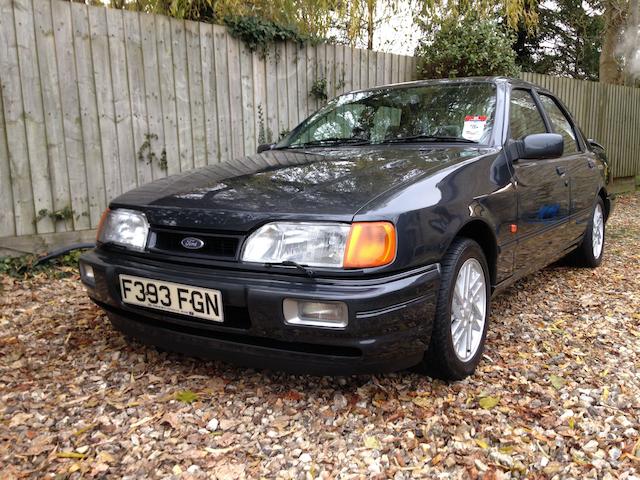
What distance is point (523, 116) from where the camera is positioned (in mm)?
3225

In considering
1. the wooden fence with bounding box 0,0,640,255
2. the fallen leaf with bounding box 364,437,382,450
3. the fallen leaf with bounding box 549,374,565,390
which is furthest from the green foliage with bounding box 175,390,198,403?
the wooden fence with bounding box 0,0,640,255

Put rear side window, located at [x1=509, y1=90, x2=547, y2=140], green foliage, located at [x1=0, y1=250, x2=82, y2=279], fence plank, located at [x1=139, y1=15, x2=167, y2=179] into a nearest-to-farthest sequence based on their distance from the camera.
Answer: rear side window, located at [x1=509, y1=90, x2=547, y2=140] < green foliage, located at [x1=0, y1=250, x2=82, y2=279] < fence plank, located at [x1=139, y1=15, x2=167, y2=179]

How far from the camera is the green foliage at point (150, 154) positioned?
459 centimetres

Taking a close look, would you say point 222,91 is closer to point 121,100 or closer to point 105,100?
point 121,100

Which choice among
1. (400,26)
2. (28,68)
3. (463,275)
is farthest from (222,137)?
(400,26)

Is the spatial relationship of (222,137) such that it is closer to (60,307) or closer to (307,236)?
(60,307)

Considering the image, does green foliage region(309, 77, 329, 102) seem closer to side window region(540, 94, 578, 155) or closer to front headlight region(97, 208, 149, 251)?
side window region(540, 94, 578, 155)

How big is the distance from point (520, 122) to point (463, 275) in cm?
130

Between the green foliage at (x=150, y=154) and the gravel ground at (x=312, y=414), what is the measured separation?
2022 millimetres

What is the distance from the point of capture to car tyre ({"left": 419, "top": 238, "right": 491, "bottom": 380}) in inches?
83.7

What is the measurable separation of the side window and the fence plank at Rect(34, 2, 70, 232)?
143 inches

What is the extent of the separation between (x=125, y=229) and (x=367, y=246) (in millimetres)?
1159

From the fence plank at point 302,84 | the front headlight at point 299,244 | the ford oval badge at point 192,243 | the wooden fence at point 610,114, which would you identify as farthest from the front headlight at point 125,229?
the wooden fence at point 610,114

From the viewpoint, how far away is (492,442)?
195 centimetres
